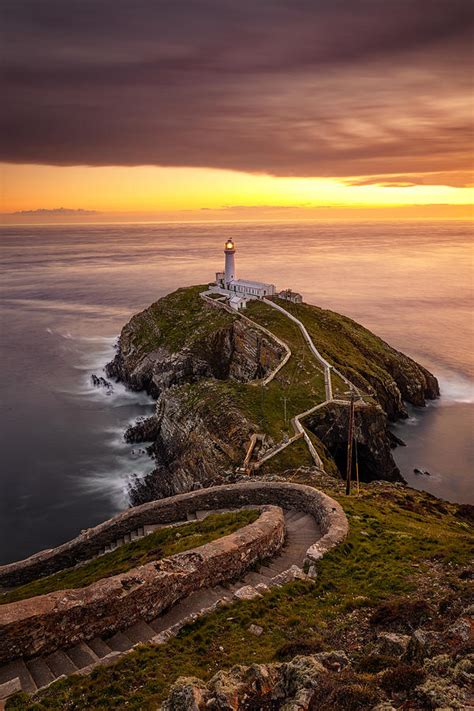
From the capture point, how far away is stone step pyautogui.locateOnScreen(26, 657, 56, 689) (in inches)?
486

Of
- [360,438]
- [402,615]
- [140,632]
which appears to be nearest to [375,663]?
[402,615]

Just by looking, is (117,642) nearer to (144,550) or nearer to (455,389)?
(144,550)

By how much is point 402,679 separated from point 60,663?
30.2ft

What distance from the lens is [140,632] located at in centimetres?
1403

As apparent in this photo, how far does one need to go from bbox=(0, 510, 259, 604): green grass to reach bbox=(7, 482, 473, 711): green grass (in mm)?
4713

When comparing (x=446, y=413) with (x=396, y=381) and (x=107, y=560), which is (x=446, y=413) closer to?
(x=396, y=381)

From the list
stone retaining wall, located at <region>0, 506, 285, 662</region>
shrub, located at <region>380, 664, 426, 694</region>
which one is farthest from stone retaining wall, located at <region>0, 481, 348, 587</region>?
shrub, located at <region>380, 664, 426, 694</region>

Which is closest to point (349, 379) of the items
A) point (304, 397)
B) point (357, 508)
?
point (304, 397)

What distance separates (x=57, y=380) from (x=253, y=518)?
53.4 meters

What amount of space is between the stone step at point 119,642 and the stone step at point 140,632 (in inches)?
5.3

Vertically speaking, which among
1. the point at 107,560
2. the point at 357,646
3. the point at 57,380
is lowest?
the point at 57,380

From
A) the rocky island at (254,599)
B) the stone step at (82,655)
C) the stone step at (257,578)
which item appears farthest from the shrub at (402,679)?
the stone step at (82,655)

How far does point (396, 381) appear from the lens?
210ft

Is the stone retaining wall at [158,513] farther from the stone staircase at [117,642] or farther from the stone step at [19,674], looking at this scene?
the stone step at [19,674]
